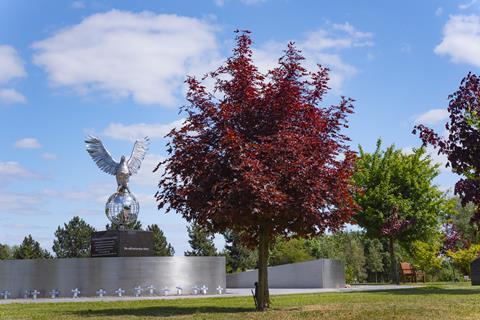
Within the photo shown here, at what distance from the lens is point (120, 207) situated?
3028 cm

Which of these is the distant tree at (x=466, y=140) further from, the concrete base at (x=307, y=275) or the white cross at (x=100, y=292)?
the concrete base at (x=307, y=275)

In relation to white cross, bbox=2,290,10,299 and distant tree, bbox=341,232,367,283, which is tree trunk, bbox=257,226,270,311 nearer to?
white cross, bbox=2,290,10,299

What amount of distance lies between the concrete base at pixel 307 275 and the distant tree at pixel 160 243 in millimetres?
17313

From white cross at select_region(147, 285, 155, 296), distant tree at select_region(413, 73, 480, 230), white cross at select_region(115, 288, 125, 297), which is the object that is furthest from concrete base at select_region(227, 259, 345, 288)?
distant tree at select_region(413, 73, 480, 230)

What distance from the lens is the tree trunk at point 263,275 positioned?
17156 mm

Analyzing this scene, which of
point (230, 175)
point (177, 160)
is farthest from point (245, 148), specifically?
point (177, 160)

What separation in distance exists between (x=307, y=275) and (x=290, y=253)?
13.8m

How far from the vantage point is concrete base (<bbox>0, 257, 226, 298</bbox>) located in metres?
28.0

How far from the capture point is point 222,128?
16.9 metres

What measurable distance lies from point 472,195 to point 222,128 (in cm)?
791

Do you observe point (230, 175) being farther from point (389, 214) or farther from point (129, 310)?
point (389, 214)

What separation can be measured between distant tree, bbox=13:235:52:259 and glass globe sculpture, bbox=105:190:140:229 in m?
34.5

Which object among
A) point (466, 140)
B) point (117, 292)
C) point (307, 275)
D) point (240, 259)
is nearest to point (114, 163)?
point (117, 292)

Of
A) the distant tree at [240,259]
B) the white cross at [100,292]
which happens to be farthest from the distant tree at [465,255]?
the white cross at [100,292]
